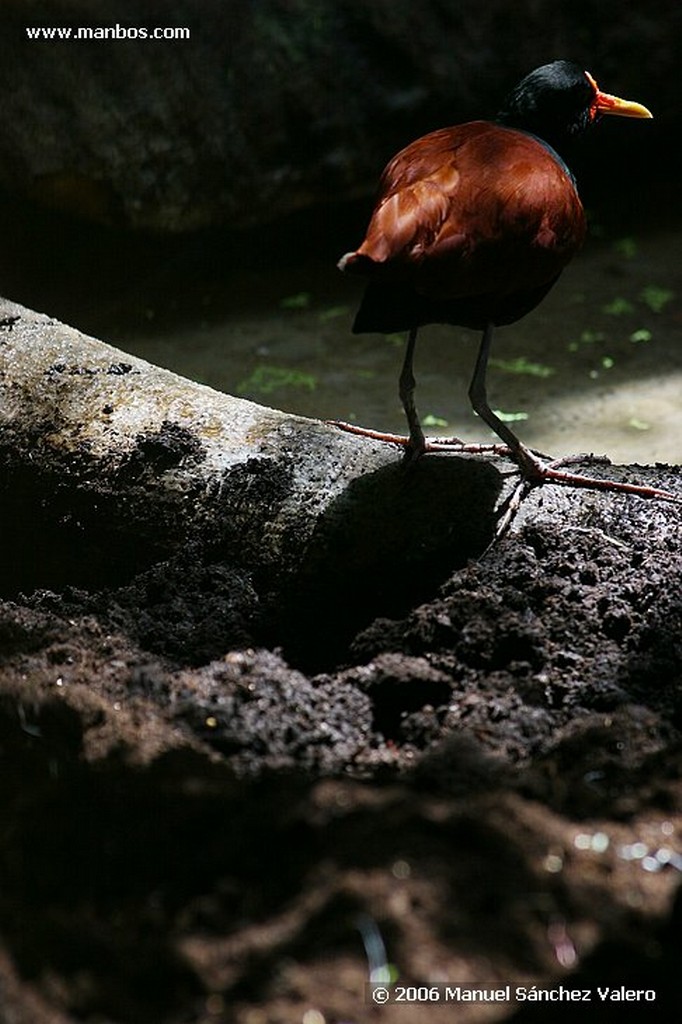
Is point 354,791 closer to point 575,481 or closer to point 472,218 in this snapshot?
point 575,481

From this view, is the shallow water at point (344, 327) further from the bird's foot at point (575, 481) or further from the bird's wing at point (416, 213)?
the bird's wing at point (416, 213)

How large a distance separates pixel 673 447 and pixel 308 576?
6.64 feet

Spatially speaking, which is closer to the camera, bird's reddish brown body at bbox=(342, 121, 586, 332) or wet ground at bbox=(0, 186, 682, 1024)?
wet ground at bbox=(0, 186, 682, 1024)

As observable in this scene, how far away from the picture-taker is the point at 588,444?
435cm

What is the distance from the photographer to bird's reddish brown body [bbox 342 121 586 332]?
253 centimetres

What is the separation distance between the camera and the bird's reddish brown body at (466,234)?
253 centimetres

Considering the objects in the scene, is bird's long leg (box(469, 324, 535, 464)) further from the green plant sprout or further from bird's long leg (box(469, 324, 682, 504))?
the green plant sprout

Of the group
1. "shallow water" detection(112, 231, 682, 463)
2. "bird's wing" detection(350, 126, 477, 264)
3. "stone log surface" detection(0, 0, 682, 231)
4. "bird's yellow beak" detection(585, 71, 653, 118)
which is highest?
"bird's wing" detection(350, 126, 477, 264)

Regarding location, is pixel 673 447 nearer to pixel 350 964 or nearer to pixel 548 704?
pixel 548 704

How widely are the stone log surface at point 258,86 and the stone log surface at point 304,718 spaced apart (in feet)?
6.58

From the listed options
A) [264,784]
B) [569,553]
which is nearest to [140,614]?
[264,784]

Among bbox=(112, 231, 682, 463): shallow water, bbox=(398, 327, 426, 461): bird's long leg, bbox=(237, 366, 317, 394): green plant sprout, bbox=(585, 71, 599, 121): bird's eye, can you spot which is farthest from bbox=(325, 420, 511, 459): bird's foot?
bbox=(237, 366, 317, 394): green plant sprout

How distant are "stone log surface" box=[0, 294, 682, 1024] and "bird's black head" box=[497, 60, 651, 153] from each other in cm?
95

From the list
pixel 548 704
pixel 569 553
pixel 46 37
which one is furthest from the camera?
pixel 46 37
